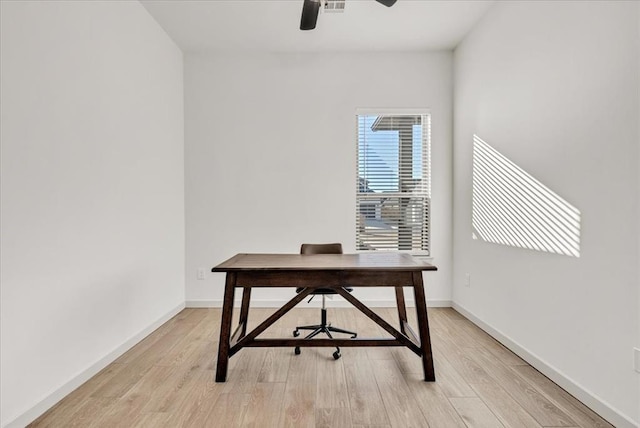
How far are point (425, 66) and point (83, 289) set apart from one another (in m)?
4.02

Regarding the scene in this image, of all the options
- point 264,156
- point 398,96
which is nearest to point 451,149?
point 398,96

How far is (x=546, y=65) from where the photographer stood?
247 cm

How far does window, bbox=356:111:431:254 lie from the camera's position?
14.0 feet

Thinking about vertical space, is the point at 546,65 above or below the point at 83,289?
above

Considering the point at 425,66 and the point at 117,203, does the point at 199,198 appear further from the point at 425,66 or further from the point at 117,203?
the point at 425,66

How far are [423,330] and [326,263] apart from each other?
0.78 m

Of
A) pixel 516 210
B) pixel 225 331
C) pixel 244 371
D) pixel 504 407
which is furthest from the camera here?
pixel 516 210

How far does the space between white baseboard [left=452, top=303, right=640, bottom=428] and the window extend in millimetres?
1416

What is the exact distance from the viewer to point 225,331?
2400 mm

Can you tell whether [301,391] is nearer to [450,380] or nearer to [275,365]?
[275,365]

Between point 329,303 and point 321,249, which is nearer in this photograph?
point 321,249

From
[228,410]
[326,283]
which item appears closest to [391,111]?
[326,283]

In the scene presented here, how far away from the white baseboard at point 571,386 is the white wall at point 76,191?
10.0 feet

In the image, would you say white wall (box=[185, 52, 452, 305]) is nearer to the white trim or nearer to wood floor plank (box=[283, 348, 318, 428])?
the white trim
